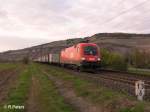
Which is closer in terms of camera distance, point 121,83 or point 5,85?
point 121,83

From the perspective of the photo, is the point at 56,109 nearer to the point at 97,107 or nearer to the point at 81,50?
the point at 97,107

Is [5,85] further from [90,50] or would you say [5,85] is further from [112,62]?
[112,62]

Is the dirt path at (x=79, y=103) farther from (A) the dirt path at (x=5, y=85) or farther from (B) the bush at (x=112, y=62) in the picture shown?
(B) the bush at (x=112, y=62)

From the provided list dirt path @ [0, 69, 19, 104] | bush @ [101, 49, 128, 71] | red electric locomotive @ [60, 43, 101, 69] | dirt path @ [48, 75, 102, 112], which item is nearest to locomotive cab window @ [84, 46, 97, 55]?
red electric locomotive @ [60, 43, 101, 69]

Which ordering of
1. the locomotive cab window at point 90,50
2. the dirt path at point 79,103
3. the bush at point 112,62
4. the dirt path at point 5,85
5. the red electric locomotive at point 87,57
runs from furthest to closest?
1. the bush at point 112,62
2. the locomotive cab window at point 90,50
3. the red electric locomotive at point 87,57
4. the dirt path at point 5,85
5. the dirt path at point 79,103

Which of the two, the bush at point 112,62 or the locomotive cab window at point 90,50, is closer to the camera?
the locomotive cab window at point 90,50

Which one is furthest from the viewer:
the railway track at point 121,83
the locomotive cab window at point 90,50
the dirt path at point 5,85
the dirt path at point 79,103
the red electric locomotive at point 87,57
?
the locomotive cab window at point 90,50

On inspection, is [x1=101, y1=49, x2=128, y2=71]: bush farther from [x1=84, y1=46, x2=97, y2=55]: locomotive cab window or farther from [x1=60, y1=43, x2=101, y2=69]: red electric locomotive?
[x1=60, y1=43, x2=101, y2=69]: red electric locomotive

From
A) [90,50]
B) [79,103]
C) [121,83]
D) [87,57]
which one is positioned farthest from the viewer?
[90,50]

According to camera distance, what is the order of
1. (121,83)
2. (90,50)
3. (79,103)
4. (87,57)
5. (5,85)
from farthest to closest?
(90,50) < (87,57) < (5,85) < (121,83) < (79,103)

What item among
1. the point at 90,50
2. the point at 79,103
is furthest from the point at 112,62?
the point at 79,103

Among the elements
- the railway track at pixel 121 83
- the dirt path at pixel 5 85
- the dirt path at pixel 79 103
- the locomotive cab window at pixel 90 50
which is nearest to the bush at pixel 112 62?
the locomotive cab window at pixel 90 50

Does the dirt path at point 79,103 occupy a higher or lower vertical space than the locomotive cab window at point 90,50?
Result: lower

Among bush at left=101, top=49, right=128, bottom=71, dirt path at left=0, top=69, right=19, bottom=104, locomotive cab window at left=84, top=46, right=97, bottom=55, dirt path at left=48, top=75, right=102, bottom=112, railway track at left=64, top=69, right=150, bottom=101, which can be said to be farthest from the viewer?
bush at left=101, top=49, right=128, bottom=71
